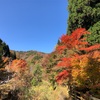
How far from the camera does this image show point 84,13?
17.0m

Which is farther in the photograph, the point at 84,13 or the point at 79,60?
the point at 84,13

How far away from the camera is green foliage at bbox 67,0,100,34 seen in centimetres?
1667

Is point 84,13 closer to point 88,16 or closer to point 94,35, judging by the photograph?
point 88,16

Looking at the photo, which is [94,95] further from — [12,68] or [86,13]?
[12,68]

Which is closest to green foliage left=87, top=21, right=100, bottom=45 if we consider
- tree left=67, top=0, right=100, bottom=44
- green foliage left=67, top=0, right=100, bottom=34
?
tree left=67, top=0, right=100, bottom=44

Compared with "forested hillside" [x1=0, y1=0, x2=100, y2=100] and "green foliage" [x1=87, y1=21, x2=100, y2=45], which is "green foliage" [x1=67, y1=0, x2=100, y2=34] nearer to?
"forested hillside" [x1=0, y1=0, x2=100, y2=100]

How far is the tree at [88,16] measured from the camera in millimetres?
16266

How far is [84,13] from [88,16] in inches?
17.3

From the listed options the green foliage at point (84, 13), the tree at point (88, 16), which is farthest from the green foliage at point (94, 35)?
the green foliage at point (84, 13)

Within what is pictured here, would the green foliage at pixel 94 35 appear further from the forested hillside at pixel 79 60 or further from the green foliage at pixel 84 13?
the green foliage at pixel 84 13

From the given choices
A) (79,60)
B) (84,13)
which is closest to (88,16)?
(84,13)

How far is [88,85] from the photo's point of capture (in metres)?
13.8

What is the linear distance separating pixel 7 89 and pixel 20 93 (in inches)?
64.5

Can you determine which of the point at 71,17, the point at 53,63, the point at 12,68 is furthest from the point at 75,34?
the point at 12,68
